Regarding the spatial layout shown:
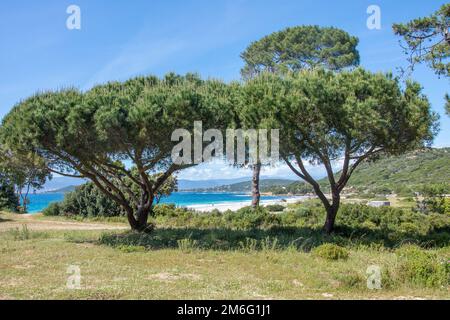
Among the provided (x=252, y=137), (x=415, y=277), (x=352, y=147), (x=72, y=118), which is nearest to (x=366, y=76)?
(x=352, y=147)

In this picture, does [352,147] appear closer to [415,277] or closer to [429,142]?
[429,142]

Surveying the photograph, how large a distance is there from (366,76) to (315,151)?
287 cm

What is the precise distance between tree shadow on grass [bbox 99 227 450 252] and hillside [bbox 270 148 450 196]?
110ft

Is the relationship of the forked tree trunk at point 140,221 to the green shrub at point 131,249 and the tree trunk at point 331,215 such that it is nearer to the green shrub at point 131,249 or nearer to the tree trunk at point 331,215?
the green shrub at point 131,249

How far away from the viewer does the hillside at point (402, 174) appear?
5475 cm

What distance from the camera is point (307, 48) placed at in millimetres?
25625

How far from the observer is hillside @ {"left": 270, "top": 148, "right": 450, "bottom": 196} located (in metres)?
54.8

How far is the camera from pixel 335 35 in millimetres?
25594

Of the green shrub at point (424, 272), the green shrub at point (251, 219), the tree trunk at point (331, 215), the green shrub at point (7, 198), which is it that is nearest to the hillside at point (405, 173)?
the green shrub at point (251, 219)

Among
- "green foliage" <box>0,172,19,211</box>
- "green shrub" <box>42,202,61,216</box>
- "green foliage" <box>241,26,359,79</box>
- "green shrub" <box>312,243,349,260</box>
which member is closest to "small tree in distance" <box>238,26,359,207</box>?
"green foliage" <box>241,26,359,79</box>

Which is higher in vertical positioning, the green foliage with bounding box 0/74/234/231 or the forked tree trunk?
the green foliage with bounding box 0/74/234/231

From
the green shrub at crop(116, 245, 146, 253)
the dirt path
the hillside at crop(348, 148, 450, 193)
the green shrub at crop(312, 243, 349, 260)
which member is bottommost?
the dirt path

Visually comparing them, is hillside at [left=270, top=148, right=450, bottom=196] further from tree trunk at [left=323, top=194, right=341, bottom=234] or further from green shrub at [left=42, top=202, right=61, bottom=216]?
green shrub at [left=42, top=202, right=61, bottom=216]

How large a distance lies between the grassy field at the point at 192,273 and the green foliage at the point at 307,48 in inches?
599
